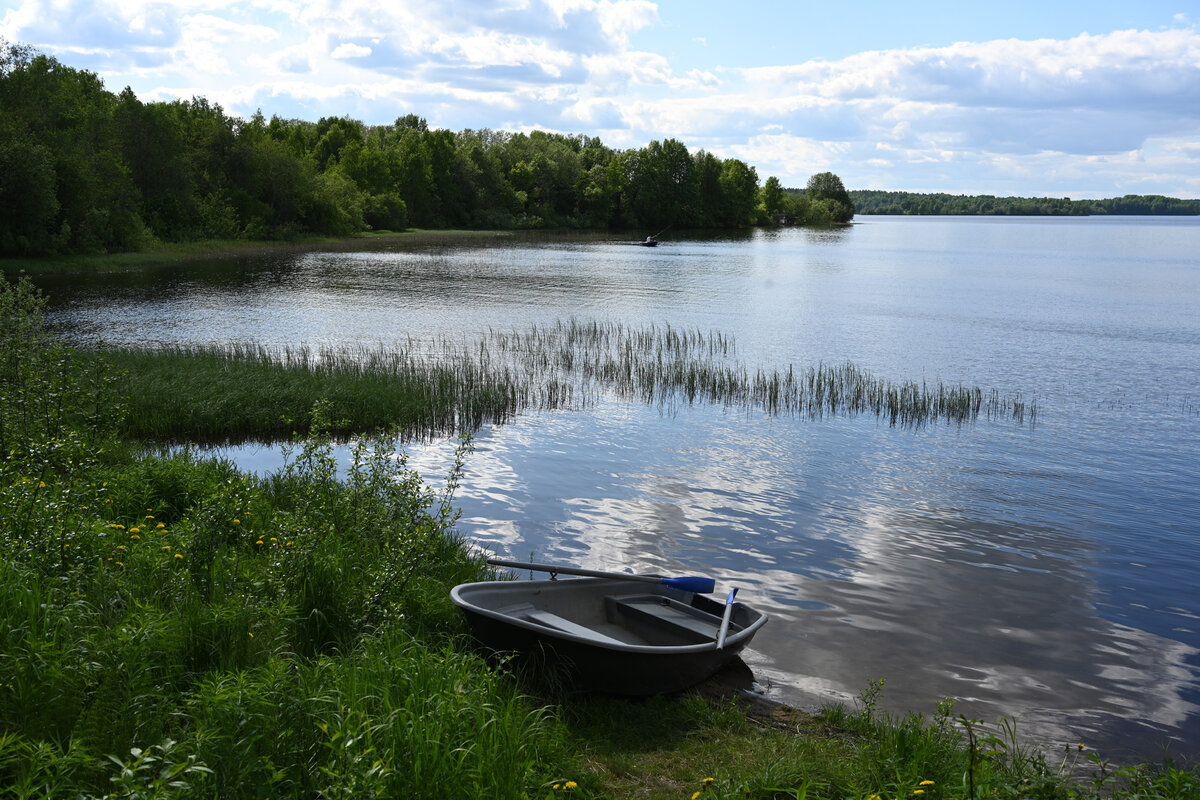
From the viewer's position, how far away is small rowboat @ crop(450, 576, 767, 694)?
7582 millimetres

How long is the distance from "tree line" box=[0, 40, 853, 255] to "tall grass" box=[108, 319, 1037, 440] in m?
31.0

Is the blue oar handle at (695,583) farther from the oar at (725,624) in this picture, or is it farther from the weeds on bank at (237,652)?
the weeds on bank at (237,652)

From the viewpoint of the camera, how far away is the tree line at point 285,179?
48188 millimetres

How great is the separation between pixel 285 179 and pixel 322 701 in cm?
7957

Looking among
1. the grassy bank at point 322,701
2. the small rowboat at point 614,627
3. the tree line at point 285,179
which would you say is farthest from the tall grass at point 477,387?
the tree line at point 285,179

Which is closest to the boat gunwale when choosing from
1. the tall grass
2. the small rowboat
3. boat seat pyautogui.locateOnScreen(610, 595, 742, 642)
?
the small rowboat

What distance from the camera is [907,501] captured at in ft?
48.8

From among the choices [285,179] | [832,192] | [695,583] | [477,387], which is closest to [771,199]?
[832,192]

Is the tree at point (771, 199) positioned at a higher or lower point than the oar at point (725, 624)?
higher

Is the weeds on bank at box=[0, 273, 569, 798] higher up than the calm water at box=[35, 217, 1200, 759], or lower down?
higher up

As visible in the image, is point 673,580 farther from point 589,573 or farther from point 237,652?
point 237,652

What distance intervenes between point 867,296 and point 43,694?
49.7 metres

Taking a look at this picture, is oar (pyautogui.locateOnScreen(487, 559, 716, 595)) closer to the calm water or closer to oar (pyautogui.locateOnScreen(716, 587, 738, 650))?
oar (pyautogui.locateOnScreen(716, 587, 738, 650))

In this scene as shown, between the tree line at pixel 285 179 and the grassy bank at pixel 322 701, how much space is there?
4416cm
